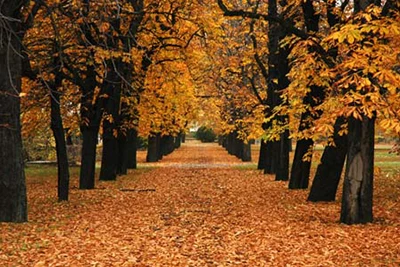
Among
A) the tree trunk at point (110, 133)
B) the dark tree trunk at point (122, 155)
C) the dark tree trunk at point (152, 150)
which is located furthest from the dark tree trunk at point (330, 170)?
the dark tree trunk at point (152, 150)

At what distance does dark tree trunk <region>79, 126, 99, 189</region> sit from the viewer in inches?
711

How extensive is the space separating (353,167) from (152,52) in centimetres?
1366

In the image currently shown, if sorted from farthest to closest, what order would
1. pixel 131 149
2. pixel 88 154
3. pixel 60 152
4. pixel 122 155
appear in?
pixel 131 149, pixel 122 155, pixel 88 154, pixel 60 152

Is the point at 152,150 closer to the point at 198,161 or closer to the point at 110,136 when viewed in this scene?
the point at 198,161

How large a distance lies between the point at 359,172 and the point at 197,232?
12.1 ft

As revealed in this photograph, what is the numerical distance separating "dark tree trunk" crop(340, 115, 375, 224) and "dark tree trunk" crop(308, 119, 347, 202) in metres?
2.63

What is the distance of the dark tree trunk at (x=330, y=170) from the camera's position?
14.2 metres

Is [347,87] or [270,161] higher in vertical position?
[347,87]

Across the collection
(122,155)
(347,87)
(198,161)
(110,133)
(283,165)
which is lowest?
(198,161)

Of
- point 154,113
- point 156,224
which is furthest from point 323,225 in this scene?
point 154,113

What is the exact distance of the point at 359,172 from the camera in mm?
10891

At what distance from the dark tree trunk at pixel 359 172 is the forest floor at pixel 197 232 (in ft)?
1.03

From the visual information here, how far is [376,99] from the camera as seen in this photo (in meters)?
8.38

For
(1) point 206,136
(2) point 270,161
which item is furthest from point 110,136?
(1) point 206,136
